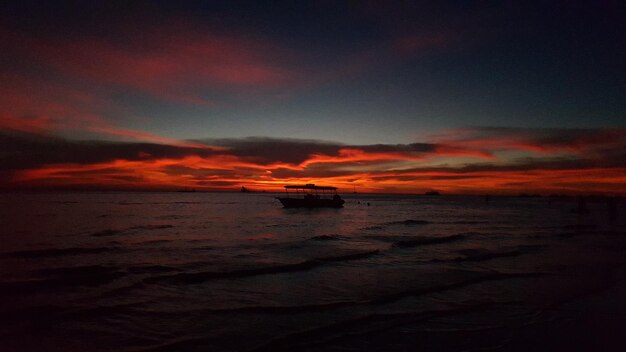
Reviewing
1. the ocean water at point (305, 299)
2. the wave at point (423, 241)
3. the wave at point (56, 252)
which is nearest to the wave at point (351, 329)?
the ocean water at point (305, 299)

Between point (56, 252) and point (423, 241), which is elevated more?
point (423, 241)

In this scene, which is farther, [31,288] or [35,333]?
[31,288]

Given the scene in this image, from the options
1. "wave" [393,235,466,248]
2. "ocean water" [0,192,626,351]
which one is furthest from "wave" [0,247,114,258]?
"wave" [393,235,466,248]

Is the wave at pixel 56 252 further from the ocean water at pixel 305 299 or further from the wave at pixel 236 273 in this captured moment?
the wave at pixel 236 273

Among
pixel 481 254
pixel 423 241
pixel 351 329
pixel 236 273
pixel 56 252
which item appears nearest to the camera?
pixel 351 329

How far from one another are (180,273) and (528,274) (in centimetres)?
1426

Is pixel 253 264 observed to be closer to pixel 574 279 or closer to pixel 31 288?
pixel 31 288

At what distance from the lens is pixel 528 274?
15727 mm

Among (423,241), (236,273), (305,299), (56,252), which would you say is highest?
(305,299)

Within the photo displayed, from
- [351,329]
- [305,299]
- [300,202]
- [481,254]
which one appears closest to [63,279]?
[305,299]

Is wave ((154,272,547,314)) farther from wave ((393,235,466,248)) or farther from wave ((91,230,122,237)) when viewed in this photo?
wave ((91,230,122,237))

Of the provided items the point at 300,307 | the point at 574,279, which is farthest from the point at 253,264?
the point at 574,279

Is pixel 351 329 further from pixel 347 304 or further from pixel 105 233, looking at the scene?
pixel 105 233

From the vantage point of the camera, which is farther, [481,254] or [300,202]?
[300,202]
